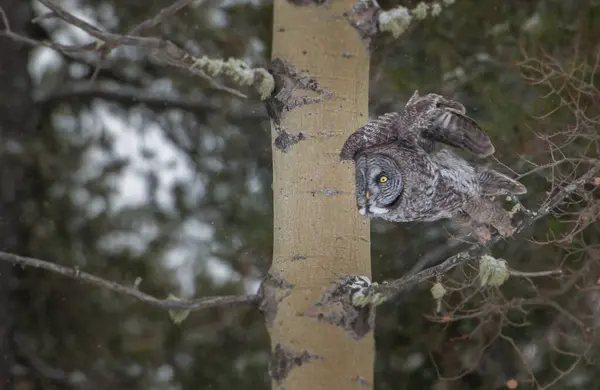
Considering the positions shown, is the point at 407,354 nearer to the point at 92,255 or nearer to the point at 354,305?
the point at 92,255

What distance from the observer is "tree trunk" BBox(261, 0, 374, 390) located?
2.35m

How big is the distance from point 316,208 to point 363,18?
57 centimetres

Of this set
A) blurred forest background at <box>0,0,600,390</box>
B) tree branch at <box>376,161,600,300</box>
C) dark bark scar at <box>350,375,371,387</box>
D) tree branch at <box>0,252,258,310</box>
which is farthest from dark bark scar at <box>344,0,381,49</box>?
blurred forest background at <box>0,0,600,390</box>

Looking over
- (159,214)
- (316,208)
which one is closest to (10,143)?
(159,214)

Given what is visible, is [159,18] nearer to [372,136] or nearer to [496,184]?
[372,136]

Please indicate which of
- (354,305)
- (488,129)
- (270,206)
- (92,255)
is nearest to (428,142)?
(354,305)

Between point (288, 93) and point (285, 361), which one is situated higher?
point (288, 93)

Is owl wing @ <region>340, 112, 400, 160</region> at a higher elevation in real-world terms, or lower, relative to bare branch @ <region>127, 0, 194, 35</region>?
lower

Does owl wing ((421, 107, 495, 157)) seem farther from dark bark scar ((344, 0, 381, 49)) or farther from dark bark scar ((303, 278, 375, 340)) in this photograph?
dark bark scar ((303, 278, 375, 340))

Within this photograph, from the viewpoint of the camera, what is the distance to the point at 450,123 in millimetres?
2670

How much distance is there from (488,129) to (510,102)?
258mm

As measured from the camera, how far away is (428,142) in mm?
2844

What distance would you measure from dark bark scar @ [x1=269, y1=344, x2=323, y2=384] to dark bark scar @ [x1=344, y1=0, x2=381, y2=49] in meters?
0.87

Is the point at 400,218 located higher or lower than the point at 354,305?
higher
